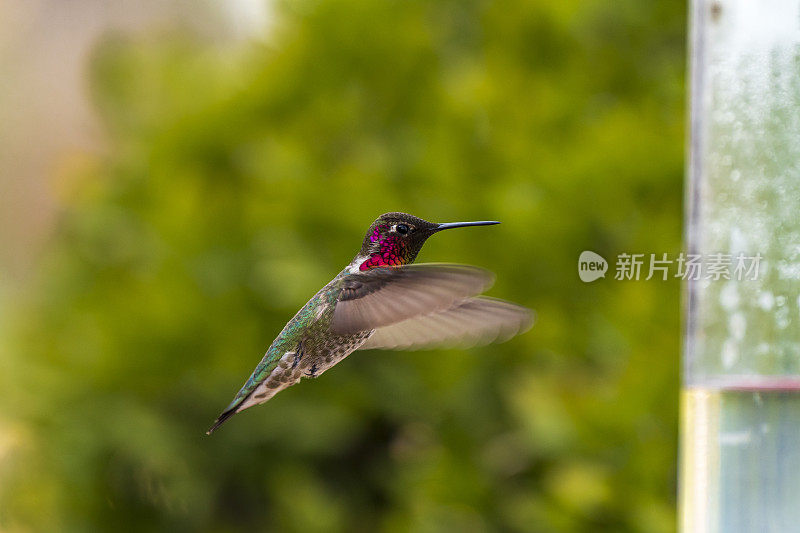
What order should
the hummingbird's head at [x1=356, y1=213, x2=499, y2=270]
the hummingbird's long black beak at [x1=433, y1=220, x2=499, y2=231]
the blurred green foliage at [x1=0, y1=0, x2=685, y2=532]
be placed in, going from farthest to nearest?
the blurred green foliage at [x1=0, y1=0, x2=685, y2=532], the hummingbird's head at [x1=356, y1=213, x2=499, y2=270], the hummingbird's long black beak at [x1=433, y1=220, x2=499, y2=231]

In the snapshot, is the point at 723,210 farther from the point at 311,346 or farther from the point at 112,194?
the point at 112,194

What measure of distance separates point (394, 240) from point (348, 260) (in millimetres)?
1933

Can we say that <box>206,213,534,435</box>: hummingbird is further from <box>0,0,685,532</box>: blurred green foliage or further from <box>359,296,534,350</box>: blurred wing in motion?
<box>0,0,685,532</box>: blurred green foliage

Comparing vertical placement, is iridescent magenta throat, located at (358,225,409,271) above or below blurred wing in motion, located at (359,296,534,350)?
above

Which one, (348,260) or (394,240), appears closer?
(394,240)

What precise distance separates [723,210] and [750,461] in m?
0.35

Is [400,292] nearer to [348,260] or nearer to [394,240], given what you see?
[394,240]

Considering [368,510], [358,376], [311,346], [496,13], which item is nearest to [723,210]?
[311,346]

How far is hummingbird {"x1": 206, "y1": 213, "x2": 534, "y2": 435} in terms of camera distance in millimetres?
936

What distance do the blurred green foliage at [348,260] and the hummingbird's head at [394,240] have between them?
4.94 ft

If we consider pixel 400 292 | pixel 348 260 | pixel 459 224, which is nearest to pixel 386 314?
pixel 400 292

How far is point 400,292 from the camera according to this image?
98 cm

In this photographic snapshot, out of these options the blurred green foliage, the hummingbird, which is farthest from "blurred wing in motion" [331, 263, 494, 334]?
the blurred green foliage

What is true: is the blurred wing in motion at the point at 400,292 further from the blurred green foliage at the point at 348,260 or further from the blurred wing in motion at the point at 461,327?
the blurred green foliage at the point at 348,260
